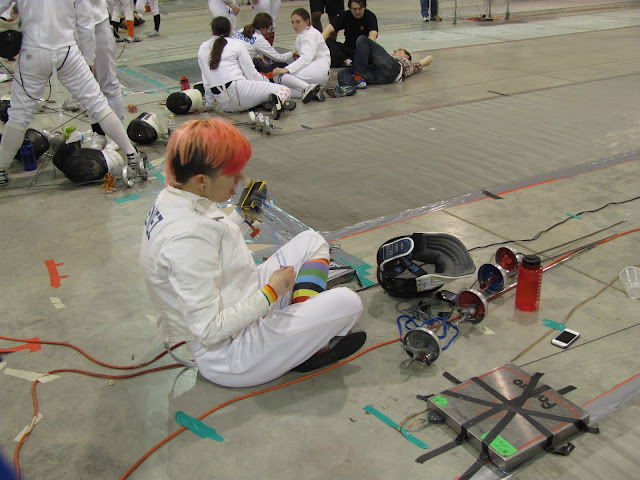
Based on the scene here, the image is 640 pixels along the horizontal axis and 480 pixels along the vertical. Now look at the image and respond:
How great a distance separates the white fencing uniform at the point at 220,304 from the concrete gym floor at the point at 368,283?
18 centimetres

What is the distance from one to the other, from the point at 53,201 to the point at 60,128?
2.16m

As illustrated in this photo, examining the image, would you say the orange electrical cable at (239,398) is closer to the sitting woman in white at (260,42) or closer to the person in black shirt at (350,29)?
the sitting woman in white at (260,42)

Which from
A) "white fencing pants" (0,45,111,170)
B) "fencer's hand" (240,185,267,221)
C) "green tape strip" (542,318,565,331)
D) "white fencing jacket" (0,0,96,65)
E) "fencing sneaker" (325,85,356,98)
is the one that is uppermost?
"white fencing jacket" (0,0,96,65)

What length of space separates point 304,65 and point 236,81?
1184mm

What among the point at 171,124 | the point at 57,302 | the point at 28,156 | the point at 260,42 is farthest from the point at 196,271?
the point at 260,42

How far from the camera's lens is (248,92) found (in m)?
6.93

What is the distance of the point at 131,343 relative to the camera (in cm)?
301

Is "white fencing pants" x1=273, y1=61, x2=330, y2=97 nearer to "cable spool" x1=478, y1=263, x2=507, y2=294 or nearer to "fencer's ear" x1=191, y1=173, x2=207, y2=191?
"cable spool" x1=478, y1=263, x2=507, y2=294

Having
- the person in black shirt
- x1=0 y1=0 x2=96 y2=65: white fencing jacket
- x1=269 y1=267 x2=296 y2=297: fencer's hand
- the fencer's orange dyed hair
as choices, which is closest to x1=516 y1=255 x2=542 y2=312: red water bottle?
x1=269 y1=267 x2=296 y2=297: fencer's hand

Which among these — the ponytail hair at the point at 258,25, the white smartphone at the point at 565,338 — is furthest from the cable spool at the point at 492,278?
the ponytail hair at the point at 258,25

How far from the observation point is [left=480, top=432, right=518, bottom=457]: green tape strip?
2.16m

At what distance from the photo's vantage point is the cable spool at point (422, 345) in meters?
2.68

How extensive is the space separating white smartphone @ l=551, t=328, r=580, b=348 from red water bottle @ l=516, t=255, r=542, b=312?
224 millimetres

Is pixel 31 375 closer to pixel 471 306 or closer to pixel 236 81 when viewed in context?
pixel 471 306
